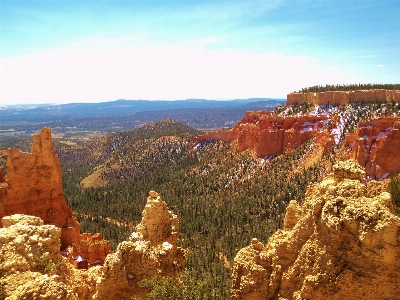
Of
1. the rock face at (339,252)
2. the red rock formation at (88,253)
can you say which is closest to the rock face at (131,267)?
the rock face at (339,252)

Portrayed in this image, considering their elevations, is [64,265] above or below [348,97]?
below

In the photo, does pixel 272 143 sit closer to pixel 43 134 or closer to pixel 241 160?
pixel 241 160

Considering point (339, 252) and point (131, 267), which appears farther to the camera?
point (131, 267)

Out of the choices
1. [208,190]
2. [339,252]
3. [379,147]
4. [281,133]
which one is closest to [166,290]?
[339,252]

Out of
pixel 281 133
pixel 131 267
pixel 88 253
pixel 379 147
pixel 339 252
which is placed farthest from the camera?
pixel 281 133

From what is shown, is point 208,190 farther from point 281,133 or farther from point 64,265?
point 64,265

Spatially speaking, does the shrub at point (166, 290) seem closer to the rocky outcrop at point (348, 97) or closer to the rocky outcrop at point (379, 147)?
the rocky outcrop at point (379, 147)
